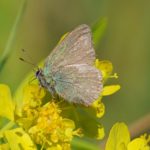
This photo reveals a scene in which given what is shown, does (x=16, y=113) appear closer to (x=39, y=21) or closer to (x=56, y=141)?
(x=56, y=141)

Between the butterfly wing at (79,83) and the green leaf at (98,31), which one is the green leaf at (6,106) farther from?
the green leaf at (98,31)

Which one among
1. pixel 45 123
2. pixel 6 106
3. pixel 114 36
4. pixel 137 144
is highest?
pixel 6 106

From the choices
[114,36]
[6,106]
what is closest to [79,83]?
[6,106]

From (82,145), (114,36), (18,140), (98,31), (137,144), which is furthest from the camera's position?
(114,36)

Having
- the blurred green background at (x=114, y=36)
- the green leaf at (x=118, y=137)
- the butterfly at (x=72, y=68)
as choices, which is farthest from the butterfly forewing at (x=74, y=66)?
the blurred green background at (x=114, y=36)

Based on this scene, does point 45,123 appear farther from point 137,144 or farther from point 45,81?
point 137,144

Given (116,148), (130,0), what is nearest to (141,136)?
(116,148)
